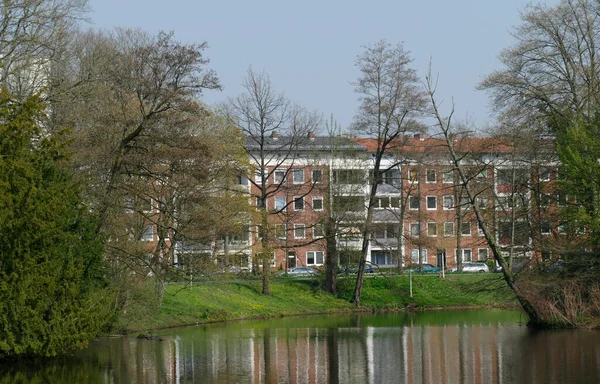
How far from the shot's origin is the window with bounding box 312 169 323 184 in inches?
2135

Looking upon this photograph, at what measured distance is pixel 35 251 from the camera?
25750 millimetres

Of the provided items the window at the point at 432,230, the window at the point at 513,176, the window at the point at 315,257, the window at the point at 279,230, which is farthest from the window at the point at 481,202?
the window at the point at 315,257

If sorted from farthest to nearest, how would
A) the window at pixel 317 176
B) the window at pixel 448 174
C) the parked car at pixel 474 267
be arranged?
the parked car at pixel 474 267
the window at pixel 317 176
the window at pixel 448 174

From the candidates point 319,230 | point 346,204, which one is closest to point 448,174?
point 346,204

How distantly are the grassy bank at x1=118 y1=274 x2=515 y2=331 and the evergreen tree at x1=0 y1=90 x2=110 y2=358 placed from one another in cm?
1343

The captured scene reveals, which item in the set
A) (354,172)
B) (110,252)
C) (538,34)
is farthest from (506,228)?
(110,252)

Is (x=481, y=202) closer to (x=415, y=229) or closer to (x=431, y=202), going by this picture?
(x=415, y=229)

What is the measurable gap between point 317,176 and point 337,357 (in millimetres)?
27600

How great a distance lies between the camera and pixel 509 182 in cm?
4547

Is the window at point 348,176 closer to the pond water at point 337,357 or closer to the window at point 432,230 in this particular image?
the pond water at point 337,357

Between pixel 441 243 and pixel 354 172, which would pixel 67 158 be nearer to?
pixel 354 172

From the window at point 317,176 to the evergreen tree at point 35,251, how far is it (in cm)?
2793

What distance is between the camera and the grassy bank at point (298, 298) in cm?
4500

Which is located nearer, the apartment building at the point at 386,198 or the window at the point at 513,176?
the apartment building at the point at 386,198
